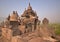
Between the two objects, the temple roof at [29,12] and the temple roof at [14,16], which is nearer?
the temple roof at [14,16]

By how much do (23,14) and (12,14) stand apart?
859mm

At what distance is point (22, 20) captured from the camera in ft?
27.5

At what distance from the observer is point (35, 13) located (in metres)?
8.77

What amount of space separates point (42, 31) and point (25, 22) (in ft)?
15.2

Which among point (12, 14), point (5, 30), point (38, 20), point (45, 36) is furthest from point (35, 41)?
point (38, 20)

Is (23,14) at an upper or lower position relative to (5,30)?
upper

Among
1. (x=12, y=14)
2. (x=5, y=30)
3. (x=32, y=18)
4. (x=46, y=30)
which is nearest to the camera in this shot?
(x=46, y=30)

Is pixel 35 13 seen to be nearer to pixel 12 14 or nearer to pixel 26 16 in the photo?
pixel 26 16

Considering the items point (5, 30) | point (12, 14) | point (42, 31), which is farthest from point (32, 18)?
point (42, 31)

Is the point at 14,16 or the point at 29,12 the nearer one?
the point at 14,16

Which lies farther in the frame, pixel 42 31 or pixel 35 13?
pixel 35 13

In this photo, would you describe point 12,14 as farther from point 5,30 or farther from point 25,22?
point 5,30

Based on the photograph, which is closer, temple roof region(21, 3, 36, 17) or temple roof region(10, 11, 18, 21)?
temple roof region(10, 11, 18, 21)

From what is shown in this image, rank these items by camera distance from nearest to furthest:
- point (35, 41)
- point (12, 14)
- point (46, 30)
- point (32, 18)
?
point (35, 41) → point (46, 30) → point (12, 14) → point (32, 18)
